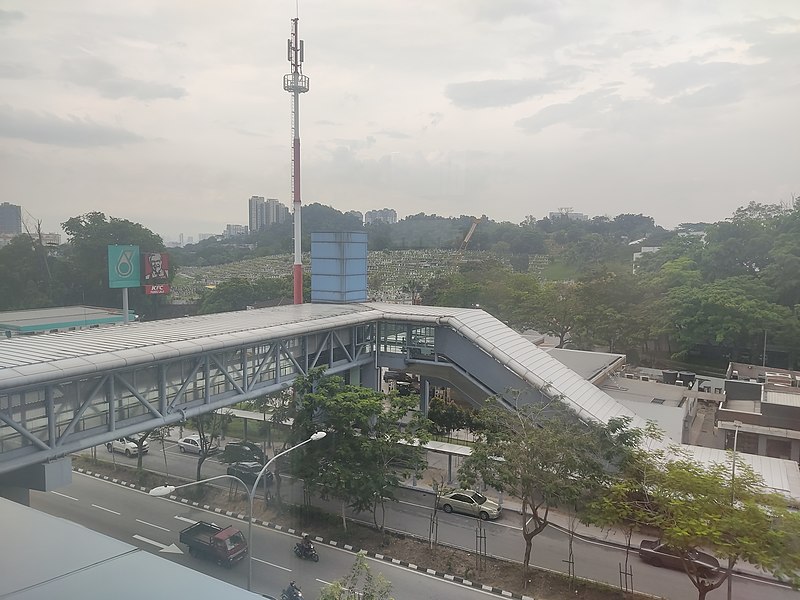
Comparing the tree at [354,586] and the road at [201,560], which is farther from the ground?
the tree at [354,586]

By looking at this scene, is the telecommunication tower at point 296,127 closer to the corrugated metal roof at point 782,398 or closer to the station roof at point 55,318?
the station roof at point 55,318

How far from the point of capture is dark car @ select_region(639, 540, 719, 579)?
18.2ft

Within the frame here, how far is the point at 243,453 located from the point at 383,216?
47.0 feet

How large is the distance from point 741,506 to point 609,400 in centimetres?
404

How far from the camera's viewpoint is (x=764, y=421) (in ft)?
31.4

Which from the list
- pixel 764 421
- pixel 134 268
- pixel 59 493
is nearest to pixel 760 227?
pixel 764 421

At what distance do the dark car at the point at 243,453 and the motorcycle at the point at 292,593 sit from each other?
232 cm

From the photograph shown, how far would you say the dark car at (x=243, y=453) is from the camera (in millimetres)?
7410

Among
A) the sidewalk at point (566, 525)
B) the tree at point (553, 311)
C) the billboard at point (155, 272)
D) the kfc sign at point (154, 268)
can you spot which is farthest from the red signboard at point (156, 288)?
the tree at point (553, 311)

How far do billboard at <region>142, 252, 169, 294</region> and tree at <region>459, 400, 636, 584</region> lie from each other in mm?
7327

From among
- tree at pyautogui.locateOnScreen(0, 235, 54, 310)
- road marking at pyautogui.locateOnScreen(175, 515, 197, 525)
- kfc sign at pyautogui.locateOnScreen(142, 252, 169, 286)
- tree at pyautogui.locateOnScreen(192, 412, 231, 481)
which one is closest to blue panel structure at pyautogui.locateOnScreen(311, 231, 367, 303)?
kfc sign at pyautogui.locateOnScreen(142, 252, 169, 286)

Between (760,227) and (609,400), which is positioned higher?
(760,227)

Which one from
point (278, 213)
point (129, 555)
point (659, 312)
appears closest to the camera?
point (129, 555)

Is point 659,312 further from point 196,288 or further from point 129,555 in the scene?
point 129,555
